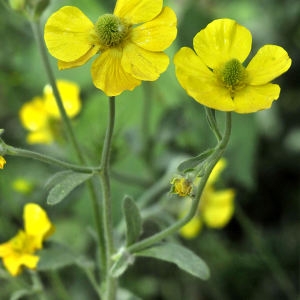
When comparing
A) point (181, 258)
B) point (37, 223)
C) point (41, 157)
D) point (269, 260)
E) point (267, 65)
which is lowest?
point (269, 260)

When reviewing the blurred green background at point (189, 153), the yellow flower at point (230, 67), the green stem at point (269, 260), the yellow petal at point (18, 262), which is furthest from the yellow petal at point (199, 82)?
the green stem at point (269, 260)

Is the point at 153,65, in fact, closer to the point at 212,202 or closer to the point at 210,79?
the point at 210,79

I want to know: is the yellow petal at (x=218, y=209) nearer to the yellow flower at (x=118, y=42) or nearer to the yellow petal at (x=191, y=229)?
the yellow petal at (x=191, y=229)

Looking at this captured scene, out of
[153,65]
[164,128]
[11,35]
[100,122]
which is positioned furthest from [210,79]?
[11,35]

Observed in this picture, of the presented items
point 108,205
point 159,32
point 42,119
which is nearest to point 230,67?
point 159,32

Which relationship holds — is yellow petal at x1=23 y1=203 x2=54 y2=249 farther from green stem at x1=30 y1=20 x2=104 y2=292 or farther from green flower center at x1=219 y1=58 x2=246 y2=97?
green flower center at x1=219 y1=58 x2=246 y2=97

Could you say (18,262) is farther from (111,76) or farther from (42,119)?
(42,119)
